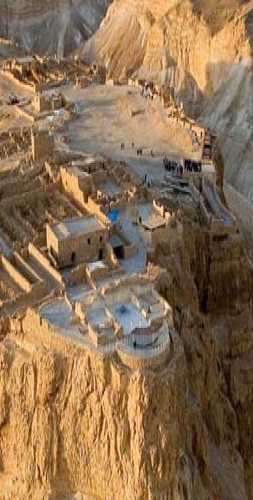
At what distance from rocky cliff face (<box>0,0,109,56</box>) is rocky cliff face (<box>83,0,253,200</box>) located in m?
12.5

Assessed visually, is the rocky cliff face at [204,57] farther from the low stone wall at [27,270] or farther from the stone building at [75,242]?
the low stone wall at [27,270]

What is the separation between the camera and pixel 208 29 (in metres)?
73.9

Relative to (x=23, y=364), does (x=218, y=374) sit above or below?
below

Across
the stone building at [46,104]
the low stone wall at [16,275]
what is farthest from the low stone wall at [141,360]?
the stone building at [46,104]

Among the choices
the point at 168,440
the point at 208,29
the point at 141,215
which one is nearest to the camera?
the point at 168,440

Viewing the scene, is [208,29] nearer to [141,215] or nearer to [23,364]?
[141,215]

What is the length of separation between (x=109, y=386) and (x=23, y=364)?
9.94ft

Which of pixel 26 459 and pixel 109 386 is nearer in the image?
pixel 109 386

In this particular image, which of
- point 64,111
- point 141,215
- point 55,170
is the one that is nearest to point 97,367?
point 141,215

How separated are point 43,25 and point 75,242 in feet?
243

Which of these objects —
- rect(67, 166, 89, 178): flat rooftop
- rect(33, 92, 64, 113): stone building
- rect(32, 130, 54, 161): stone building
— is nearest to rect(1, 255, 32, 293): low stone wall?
rect(67, 166, 89, 178): flat rooftop

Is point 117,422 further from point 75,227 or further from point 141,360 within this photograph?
point 75,227

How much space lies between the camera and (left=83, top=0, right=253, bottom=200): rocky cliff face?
68463 millimetres

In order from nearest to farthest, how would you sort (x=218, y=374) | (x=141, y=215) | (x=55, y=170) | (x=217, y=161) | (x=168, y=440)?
1. (x=168, y=440)
2. (x=218, y=374)
3. (x=141, y=215)
4. (x=55, y=170)
5. (x=217, y=161)
